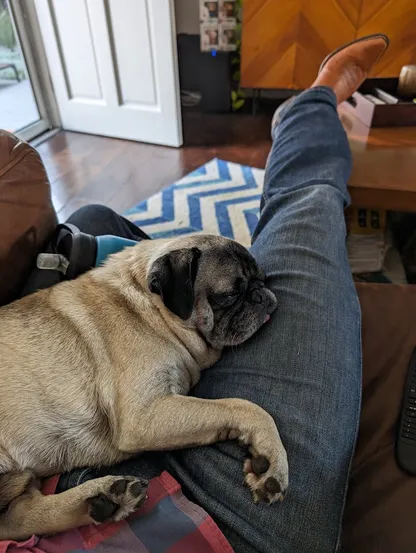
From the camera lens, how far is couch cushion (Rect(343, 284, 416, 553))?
0.87 m

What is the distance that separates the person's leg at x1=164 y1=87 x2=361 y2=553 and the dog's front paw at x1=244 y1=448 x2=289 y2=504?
0.02 metres

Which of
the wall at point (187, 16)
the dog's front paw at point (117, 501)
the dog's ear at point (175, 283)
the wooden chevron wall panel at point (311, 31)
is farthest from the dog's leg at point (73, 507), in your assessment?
the wall at point (187, 16)

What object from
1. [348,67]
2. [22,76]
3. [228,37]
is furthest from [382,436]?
[22,76]

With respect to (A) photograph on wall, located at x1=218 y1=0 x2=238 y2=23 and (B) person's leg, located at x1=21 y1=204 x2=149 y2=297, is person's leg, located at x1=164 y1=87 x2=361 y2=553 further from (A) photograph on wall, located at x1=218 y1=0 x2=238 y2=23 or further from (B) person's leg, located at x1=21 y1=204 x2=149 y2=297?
(A) photograph on wall, located at x1=218 y1=0 x2=238 y2=23

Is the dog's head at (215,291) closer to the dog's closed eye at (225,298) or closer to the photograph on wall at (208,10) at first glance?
the dog's closed eye at (225,298)

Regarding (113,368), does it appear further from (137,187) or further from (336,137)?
(137,187)

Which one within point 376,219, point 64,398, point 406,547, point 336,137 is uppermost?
point 336,137

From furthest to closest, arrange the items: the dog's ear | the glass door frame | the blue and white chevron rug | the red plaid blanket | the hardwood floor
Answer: the glass door frame, the hardwood floor, the blue and white chevron rug, the dog's ear, the red plaid blanket

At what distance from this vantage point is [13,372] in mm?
979

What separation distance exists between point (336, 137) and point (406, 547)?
4.44 feet

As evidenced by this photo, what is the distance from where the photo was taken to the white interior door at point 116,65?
3137 millimetres

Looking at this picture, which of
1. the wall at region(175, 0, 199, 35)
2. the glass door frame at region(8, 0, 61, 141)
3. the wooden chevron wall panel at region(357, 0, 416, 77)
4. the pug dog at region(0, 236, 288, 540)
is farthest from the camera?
the wall at region(175, 0, 199, 35)

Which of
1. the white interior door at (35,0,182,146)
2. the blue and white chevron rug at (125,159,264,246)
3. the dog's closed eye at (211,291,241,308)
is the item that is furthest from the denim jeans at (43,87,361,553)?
the white interior door at (35,0,182,146)

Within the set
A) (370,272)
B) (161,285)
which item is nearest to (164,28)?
(370,272)
